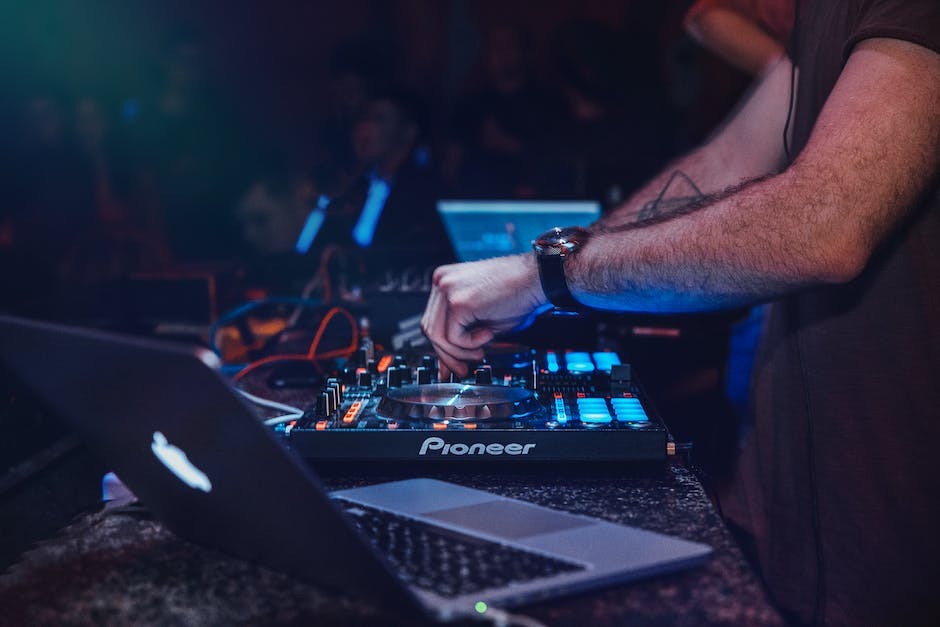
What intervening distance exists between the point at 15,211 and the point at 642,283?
4647 millimetres

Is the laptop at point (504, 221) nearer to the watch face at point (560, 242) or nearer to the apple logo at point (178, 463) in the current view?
the watch face at point (560, 242)

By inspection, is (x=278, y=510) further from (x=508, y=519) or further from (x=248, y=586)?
(x=508, y=519)

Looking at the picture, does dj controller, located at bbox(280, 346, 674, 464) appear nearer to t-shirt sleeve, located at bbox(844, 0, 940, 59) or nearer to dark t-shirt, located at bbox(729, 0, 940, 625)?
dark t-shirt, located at bbox(729, 0, 940, 625)

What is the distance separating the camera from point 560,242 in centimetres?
108

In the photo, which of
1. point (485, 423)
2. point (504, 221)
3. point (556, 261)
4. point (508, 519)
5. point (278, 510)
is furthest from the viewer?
point (504, 221)

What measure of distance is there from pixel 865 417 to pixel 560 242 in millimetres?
470

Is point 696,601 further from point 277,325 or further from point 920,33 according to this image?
point 277,325

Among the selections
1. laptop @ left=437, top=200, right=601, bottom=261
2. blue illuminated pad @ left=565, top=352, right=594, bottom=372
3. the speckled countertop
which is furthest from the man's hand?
laptop @ left=437, top=200, right=601, bottom=261

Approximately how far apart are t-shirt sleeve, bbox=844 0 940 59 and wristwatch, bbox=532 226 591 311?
40 centimetres

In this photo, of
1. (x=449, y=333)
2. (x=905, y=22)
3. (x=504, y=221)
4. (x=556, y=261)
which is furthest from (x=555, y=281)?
(x=504, y=221)

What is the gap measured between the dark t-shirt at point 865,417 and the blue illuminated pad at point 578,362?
0.31 metres

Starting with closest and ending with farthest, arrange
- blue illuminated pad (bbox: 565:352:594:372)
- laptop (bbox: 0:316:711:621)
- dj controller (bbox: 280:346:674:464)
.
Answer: laptop (bbox: 0:316:711:621)
dj controller (bbox: 280:346:674:464)
blue illuminated pad (bbox: 565:352:594:372)

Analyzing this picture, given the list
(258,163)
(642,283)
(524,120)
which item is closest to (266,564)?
(642,283)

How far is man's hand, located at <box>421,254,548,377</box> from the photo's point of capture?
110 cm
